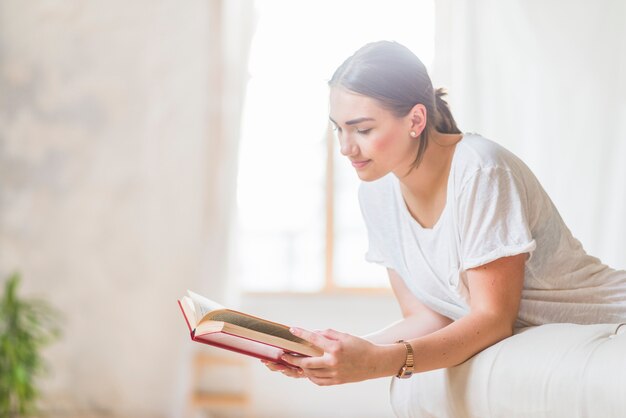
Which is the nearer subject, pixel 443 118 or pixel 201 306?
pixel 201 306

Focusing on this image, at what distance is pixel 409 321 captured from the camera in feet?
5.50

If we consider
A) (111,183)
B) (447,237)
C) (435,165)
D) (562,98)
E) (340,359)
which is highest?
(562,98)

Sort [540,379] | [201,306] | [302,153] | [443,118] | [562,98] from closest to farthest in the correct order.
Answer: [540,379], [201,306], [443,118], [562,98], [302,153]

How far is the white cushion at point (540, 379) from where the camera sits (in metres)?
1.14

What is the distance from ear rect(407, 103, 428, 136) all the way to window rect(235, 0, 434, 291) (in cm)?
293

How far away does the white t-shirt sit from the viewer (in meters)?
1.39

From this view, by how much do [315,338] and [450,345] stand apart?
0.23 meters

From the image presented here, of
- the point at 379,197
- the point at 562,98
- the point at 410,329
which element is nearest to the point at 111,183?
the point at 562,98

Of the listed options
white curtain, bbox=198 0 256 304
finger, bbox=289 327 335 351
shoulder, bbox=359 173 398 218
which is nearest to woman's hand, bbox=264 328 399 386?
finger, bbox=289 327 335 351

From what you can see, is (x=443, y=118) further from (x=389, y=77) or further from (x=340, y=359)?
(x=340, y=359)

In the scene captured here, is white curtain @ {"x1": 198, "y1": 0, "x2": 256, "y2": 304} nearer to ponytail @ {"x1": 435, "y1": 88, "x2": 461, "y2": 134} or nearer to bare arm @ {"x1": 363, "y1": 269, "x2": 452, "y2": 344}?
bare arm @ {"x1": 363, "y1": 269, "x2": 452, "y2": 344}

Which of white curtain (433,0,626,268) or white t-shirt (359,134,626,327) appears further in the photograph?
white curtain (433,0,626,268)

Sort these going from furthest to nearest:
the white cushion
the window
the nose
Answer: the window < the nose < the white cushion

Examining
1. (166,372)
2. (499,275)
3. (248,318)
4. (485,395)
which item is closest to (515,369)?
(485,395)
